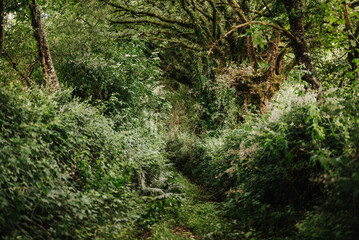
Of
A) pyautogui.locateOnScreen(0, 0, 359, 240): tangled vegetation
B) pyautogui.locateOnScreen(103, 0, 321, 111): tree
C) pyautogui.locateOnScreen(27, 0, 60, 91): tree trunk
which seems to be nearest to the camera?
pyautogui.locateOnScreen(0, 0, 359, 240): tangled vegetation

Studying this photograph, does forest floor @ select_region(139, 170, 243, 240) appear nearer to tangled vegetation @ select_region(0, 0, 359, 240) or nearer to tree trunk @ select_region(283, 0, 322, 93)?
tangled vegetation @ select_region(0, 0, 359, 240)

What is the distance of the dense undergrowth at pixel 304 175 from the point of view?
9.01 ft

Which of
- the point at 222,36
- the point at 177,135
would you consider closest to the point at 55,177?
the point at 222,36

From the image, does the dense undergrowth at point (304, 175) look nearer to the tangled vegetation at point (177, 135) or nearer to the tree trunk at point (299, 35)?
the tangled vegetation at point (177, 135)

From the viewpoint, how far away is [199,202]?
258 inches

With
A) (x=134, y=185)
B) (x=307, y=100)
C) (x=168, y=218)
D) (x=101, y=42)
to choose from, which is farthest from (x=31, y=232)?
(x=101, y=42)

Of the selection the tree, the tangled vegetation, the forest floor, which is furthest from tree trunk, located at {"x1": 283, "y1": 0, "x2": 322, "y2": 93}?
the forest floor

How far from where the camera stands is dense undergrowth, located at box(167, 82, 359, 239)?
2.75 metres

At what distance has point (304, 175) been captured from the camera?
3811 mm

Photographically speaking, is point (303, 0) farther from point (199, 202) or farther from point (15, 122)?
point (15, 122)

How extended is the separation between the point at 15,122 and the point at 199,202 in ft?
16.5

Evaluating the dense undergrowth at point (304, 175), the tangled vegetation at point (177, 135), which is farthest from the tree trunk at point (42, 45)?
the dense undergrowth at point (304, 175)

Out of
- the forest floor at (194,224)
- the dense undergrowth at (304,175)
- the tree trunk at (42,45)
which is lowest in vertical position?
the forest floor at (194,224)

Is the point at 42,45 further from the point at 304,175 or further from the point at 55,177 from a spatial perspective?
the point at 304,175
